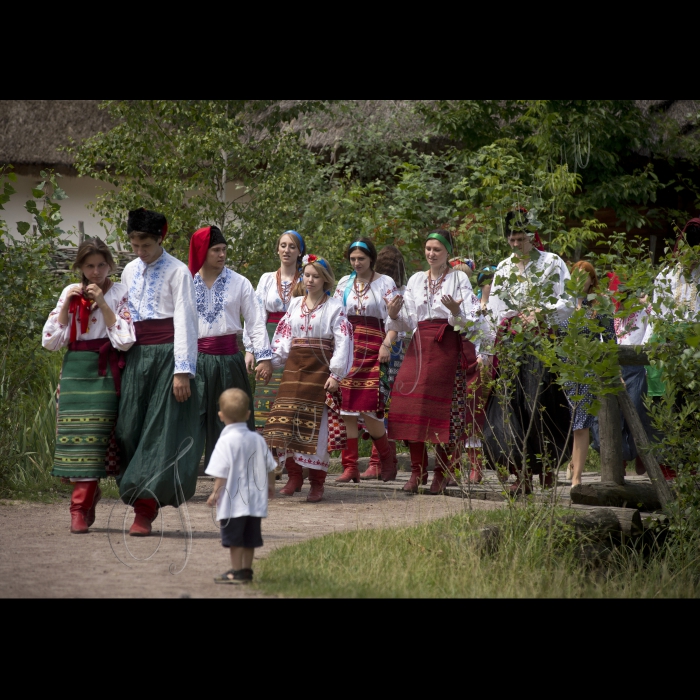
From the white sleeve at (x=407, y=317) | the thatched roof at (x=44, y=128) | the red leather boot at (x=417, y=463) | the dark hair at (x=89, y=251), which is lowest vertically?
the red leather boot at (x=417, y=463)

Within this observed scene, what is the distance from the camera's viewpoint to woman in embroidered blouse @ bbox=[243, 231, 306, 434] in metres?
7.29

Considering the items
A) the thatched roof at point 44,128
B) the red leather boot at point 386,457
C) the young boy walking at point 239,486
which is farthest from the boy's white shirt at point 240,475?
the thatched roof at point 44,128

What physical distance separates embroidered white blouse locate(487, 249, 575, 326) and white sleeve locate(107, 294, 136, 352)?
2.03 metres

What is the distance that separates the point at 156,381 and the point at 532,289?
6.88 feet

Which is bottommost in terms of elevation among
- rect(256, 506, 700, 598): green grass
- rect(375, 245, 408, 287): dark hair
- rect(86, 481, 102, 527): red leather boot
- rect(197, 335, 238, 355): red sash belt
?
rect(256, 506, 700, 598): green grass

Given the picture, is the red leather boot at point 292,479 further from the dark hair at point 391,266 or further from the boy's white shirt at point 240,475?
the boy's white shirt at point 240,475

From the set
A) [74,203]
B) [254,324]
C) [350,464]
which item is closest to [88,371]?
[254,324]

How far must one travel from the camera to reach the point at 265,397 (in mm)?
7285

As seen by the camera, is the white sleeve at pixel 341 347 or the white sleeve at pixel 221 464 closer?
the white sleeve at pixel 221 464

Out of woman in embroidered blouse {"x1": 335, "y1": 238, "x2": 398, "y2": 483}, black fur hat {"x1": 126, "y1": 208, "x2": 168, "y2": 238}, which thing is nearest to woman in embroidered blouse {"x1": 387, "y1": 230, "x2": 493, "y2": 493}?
woman in embroidered blouse {"x1": 335, "y1": 238, "x2": 398, "y2": 483}

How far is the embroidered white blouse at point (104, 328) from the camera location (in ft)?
17.7

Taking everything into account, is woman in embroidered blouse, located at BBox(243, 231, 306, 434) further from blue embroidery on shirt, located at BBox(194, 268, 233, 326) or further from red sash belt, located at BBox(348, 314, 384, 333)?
blue embroidery on shirt, located at BBox(194, 268, 233, 326)

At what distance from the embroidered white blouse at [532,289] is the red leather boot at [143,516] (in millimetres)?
2181

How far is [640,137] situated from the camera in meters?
12.3
